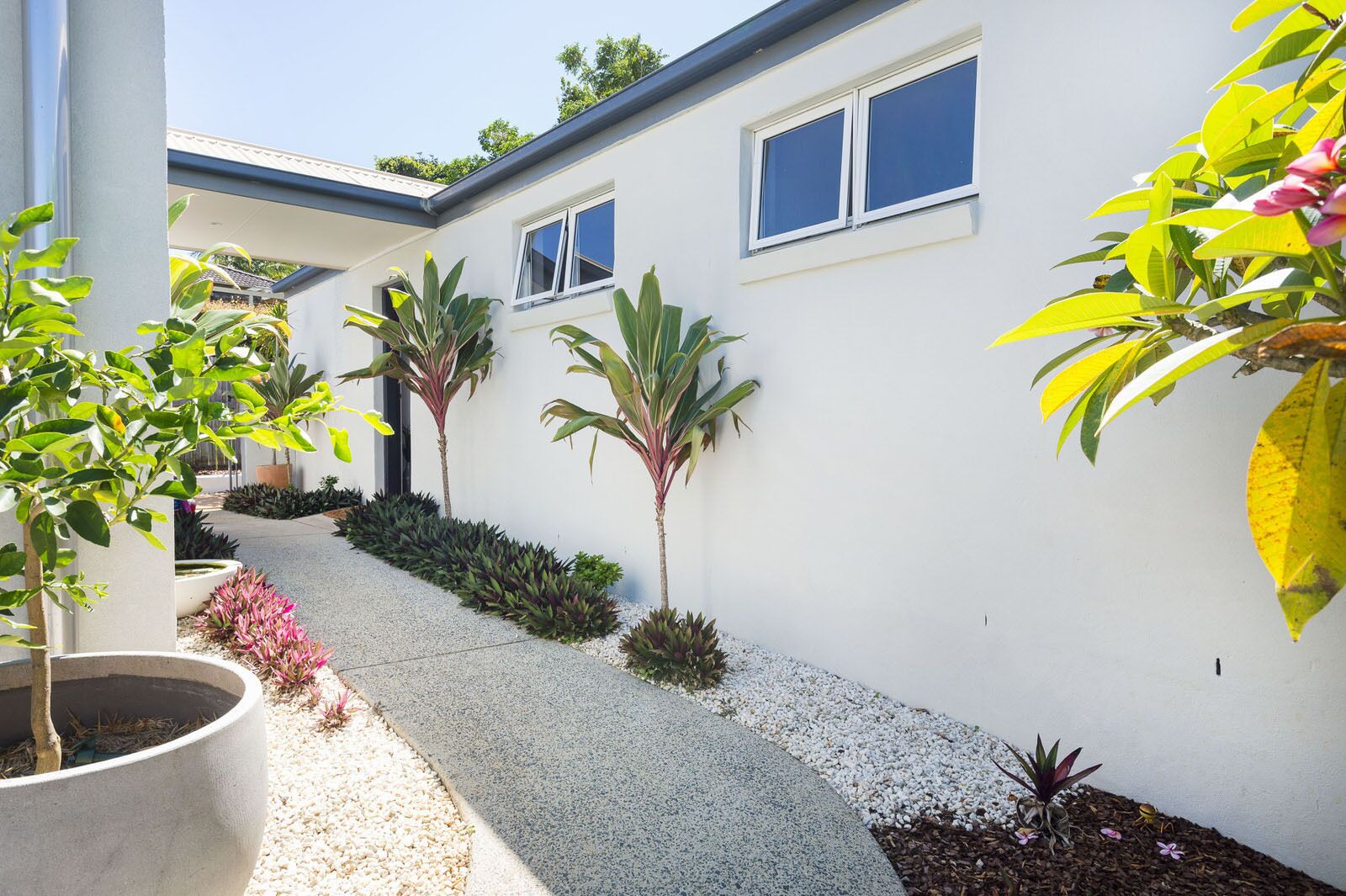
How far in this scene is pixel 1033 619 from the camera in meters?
2.99

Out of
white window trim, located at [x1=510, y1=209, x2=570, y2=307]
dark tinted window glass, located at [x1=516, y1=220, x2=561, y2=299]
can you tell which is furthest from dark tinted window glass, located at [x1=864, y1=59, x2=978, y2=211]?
dark tinted window glass, located at [x1=516, y1=220, x2=561, y2=299]

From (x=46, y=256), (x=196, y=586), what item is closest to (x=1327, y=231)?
(x=46, y=256)

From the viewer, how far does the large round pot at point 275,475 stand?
10.7m

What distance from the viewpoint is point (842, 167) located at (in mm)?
3863

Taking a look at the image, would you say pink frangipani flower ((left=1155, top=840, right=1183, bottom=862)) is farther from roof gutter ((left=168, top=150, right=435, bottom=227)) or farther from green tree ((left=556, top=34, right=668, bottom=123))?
green tree ((left=556, top=34, right=668, bottom=123))

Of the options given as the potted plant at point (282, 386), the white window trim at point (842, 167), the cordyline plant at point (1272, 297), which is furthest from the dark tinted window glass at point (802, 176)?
the potted plant at point (282, 386)

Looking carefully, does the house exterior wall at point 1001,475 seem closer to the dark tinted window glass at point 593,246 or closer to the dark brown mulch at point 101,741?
the dark tinted window glass at point 593,246

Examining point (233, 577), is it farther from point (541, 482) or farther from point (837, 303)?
point (837, 303)

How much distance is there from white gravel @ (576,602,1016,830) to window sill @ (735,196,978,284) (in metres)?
2.09

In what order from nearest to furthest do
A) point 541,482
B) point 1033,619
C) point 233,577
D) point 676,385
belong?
point 1033,619 → point 676,385 → point 233,577 → point 541,482

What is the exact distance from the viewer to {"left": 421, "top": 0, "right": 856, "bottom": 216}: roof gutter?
3.87 metres

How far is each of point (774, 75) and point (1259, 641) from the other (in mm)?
3438

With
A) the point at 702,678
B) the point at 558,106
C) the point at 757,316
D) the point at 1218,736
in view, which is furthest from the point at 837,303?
the point at 558,106

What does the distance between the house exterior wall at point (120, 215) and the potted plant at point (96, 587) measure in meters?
0.72
